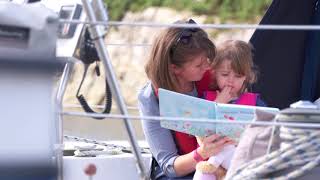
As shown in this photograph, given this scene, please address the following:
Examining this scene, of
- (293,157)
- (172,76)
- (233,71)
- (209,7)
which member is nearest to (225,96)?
(233,71)

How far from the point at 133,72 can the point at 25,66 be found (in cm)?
961

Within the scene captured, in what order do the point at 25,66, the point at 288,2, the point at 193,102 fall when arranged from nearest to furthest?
the point at 25,66
the point at 193,102
the point at 288,2

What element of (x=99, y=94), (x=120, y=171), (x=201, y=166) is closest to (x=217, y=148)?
(x=201, y=166)

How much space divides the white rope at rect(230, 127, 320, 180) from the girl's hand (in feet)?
2.30

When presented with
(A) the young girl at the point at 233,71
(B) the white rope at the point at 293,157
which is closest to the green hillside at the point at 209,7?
(A) the young girl at the point at 233,71

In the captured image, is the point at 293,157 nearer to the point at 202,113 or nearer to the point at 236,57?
the point at 202,113

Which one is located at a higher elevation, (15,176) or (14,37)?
(14,37)

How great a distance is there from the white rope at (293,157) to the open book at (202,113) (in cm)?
36

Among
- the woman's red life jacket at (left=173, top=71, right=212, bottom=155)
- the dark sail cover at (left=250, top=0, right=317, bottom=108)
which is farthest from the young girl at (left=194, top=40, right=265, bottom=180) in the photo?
the dark sail cover at (left=250, top=0, right=317, bottom=108)

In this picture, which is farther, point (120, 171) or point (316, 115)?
point (120, 171)

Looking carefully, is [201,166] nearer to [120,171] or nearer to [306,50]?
[120,171]

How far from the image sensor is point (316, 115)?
2.23 m

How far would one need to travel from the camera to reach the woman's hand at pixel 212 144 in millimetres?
2719

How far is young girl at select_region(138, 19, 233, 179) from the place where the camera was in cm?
291
